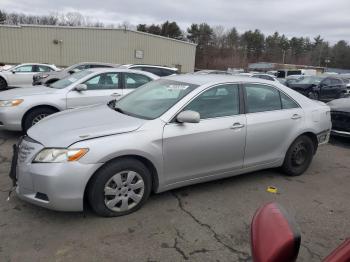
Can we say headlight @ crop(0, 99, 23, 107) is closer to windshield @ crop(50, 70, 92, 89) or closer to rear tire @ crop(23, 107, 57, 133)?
rear tire @ crop(23, 107, 57, 133)

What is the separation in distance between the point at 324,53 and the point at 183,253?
4223 inches

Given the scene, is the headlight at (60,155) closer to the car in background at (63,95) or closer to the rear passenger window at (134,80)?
the car in background at (63,95)

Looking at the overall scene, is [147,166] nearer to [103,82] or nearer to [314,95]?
[103,82]

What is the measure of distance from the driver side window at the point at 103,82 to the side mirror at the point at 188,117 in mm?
3964

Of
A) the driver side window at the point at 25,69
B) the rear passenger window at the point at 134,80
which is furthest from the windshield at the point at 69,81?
the driver side window at the point at 25,69

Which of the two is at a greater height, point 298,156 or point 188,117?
point 188,117

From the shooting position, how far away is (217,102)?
14.4 feet

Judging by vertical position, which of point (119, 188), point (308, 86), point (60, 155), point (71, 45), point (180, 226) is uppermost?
point (71, 45)

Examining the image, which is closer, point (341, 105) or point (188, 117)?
point (188, 117)

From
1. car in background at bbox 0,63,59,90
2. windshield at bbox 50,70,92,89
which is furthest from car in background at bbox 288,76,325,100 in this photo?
windshield at bbox 50,70,92,89

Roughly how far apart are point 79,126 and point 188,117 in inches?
47.3

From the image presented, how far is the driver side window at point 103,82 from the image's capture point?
7341 millimetres

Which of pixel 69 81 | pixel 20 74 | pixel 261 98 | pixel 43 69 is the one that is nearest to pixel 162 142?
pixel 261 98

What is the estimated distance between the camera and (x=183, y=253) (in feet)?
10.3
